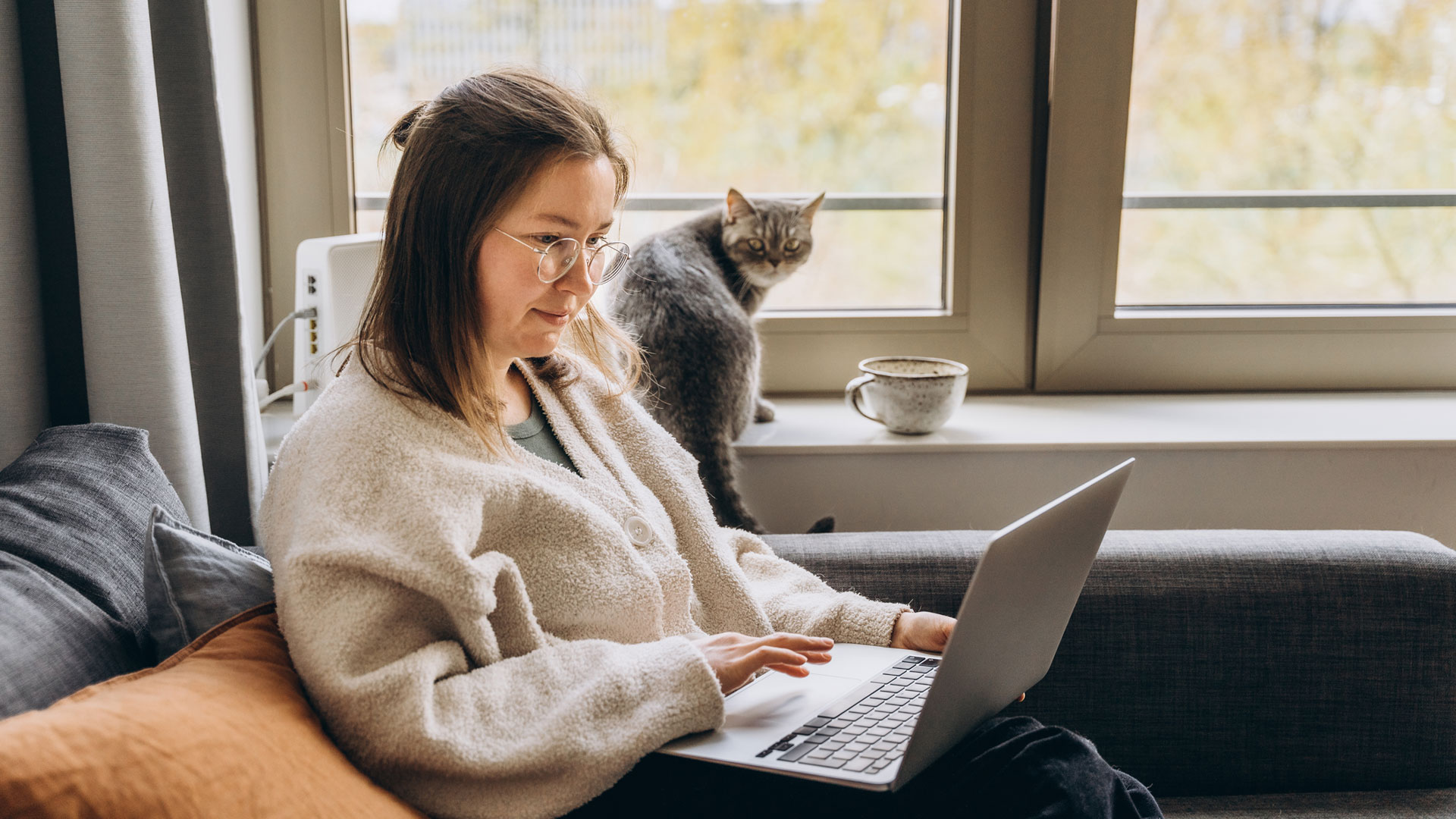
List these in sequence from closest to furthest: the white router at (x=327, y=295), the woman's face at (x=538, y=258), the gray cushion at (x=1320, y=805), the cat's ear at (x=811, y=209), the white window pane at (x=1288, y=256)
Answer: the woman's face at (x=538, y=258) < the gray cushion at (x=1320, y=805) < the white router at (x=327, y=295) < the cat's ear at (x=811, y=209) < the white window pane at (x=1288, y=256)

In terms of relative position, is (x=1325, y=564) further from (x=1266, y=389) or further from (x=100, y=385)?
(x=100, y=385)

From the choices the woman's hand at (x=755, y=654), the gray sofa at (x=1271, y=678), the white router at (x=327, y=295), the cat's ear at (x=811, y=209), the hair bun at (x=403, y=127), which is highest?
the hair bun at (x=403, y=127)

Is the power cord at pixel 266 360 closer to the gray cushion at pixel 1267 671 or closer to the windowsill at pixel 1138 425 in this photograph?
the windowsill at pixel 1138 425

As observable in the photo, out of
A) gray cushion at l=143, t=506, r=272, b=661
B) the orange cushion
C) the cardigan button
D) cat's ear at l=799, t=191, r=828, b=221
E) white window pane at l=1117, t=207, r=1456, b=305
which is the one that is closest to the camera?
the orange cushion

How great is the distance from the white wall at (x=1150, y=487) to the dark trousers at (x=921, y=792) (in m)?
0.75

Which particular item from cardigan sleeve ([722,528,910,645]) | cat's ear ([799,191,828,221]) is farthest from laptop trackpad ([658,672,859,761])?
cat's ear ([799,191,828,221])

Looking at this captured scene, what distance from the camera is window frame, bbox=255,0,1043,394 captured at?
5.47ft

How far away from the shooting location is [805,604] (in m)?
1.12

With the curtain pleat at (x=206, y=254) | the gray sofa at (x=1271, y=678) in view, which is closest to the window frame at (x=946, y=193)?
the curtain pleat at (x=206, y=254)

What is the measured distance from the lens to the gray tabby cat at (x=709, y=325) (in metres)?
1.47

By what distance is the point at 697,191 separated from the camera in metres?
1.81

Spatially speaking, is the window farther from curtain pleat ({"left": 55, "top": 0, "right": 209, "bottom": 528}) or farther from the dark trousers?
the dark trousers

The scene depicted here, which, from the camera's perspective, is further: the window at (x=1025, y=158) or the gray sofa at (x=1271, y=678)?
the window at (x=1025, y=158)

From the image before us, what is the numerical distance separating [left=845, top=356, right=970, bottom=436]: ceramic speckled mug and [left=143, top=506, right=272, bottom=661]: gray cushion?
3.22 ft
